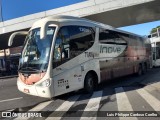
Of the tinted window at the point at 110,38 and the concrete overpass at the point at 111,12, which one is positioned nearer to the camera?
the tinted window at the point at 110,38

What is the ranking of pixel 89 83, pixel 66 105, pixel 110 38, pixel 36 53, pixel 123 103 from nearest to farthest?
pixel 123 103 → pixel 66 105 → pixel 36 53 → pixel 89 83 → pixel 110 38

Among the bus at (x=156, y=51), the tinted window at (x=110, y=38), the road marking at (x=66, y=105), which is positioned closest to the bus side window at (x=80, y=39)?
the tinted window at (x=110, y=38)

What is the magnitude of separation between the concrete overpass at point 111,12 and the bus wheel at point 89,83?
47.8 feet

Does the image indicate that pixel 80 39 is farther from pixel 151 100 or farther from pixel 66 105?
pixel 151 100

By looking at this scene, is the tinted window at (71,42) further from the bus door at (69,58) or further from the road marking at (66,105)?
the road marking at (66,105)

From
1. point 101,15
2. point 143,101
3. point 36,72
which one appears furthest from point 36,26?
point 101,15

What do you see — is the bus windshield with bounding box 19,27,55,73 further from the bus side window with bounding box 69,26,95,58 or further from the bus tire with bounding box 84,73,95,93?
the bus tire with bounding box 84,73,95,93

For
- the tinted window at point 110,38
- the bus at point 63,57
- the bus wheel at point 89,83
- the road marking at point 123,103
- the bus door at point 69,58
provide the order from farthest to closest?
1. the tinted window at point 110,38
2. the bus wheel at point 89,83
3. the bus door at point 69,58
4. the bus at point 63,57
5. the road marking at point 123,103

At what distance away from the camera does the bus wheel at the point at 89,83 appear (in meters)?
11.7

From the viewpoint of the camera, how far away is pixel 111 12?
2759 centimetres

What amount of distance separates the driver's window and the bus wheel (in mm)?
1734

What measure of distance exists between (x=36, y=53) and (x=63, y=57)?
97cm

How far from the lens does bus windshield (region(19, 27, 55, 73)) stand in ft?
32.7

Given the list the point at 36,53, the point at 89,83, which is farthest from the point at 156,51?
the point at 36,53
